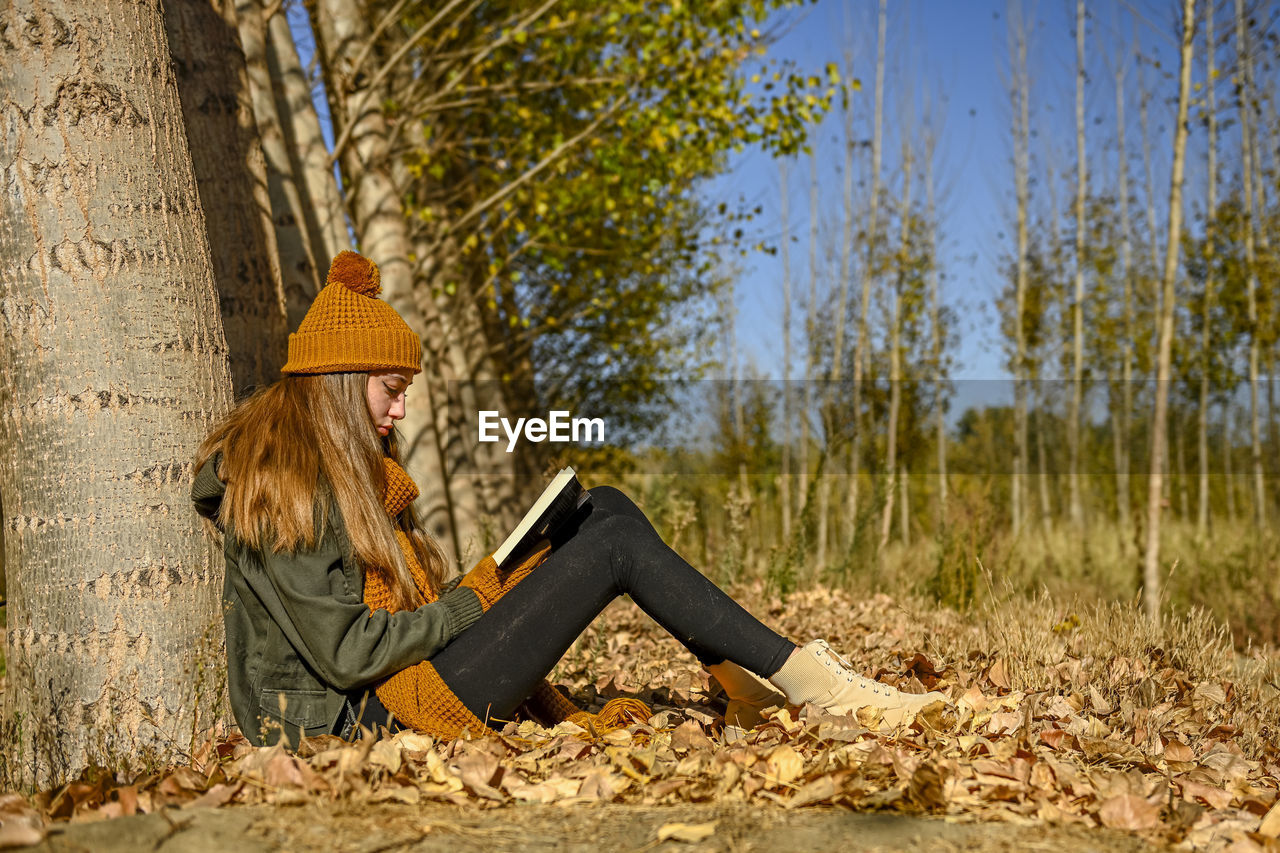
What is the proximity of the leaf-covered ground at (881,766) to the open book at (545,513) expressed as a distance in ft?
1.53

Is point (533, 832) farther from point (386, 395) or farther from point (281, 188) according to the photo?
point (281, 188)

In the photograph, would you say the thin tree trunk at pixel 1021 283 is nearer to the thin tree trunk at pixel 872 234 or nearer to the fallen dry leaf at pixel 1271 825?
the thin tree trunk at pixel 872 234

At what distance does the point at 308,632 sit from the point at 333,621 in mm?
71

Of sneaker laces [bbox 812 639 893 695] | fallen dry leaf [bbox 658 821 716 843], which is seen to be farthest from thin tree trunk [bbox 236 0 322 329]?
fallen dry leaf [bbox 658 821 716 843]

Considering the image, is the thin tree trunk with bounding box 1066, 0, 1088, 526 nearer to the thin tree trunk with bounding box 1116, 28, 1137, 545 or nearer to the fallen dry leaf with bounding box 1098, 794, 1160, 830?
the thin tree trunk with bounding box 1116, 28, 1137, 545

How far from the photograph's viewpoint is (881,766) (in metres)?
2.09

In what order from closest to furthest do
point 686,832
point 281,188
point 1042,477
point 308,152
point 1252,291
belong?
point 686,832 → point 281,188 → point 308,152 → point 1252,291 → point 1042,477

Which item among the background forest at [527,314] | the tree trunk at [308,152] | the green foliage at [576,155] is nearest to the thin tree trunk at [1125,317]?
the background forest at [527,314]

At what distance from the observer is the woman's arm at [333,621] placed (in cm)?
213

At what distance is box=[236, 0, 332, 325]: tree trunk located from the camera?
4.73 m

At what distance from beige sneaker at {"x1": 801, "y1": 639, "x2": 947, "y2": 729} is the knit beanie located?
4.31 feet

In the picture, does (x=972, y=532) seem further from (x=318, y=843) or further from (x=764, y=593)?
(x=318, y=843)
